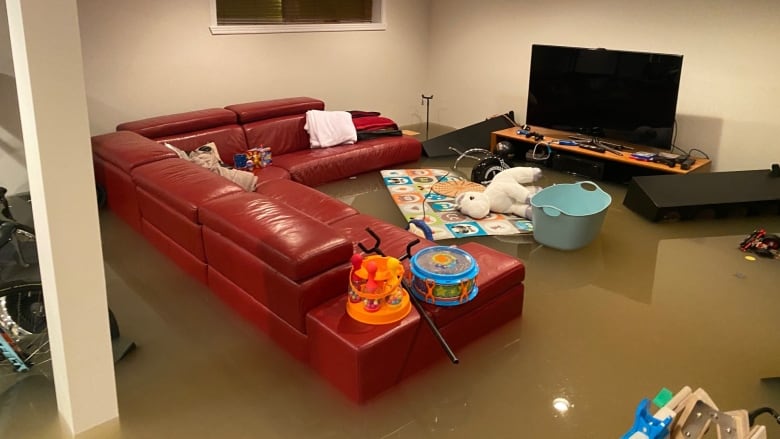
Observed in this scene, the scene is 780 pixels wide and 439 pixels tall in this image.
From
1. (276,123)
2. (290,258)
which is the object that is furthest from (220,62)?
(290,258)

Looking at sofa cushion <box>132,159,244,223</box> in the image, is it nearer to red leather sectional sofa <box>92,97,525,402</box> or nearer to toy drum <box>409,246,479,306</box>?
red leather sectional sofa <box>92,97,525,402</box>

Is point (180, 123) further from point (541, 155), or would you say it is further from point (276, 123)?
point (541, 155)

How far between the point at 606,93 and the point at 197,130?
3.50m

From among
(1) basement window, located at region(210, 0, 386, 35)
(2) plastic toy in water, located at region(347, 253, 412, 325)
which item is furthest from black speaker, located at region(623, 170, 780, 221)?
(1) basement window, located at region(210, 0, 386, 35)

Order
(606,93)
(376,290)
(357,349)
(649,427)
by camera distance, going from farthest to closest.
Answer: (606,93)
(376,290)
(357,349)
(649,427)

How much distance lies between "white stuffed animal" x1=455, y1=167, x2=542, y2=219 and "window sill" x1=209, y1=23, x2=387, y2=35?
2714mm

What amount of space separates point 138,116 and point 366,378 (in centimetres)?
383

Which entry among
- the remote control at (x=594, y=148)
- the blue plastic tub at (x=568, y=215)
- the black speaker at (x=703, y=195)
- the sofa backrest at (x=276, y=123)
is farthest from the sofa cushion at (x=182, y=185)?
the remote control at (x=594, y=148)

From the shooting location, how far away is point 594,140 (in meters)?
5.41

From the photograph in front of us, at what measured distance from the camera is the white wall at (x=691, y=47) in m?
4.70

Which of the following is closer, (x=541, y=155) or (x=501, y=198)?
(x=501, y=198)

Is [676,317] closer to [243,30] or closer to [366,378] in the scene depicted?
[366,378]

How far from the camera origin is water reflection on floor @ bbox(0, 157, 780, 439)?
2.26 meters

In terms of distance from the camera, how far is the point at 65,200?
6.20 feet
